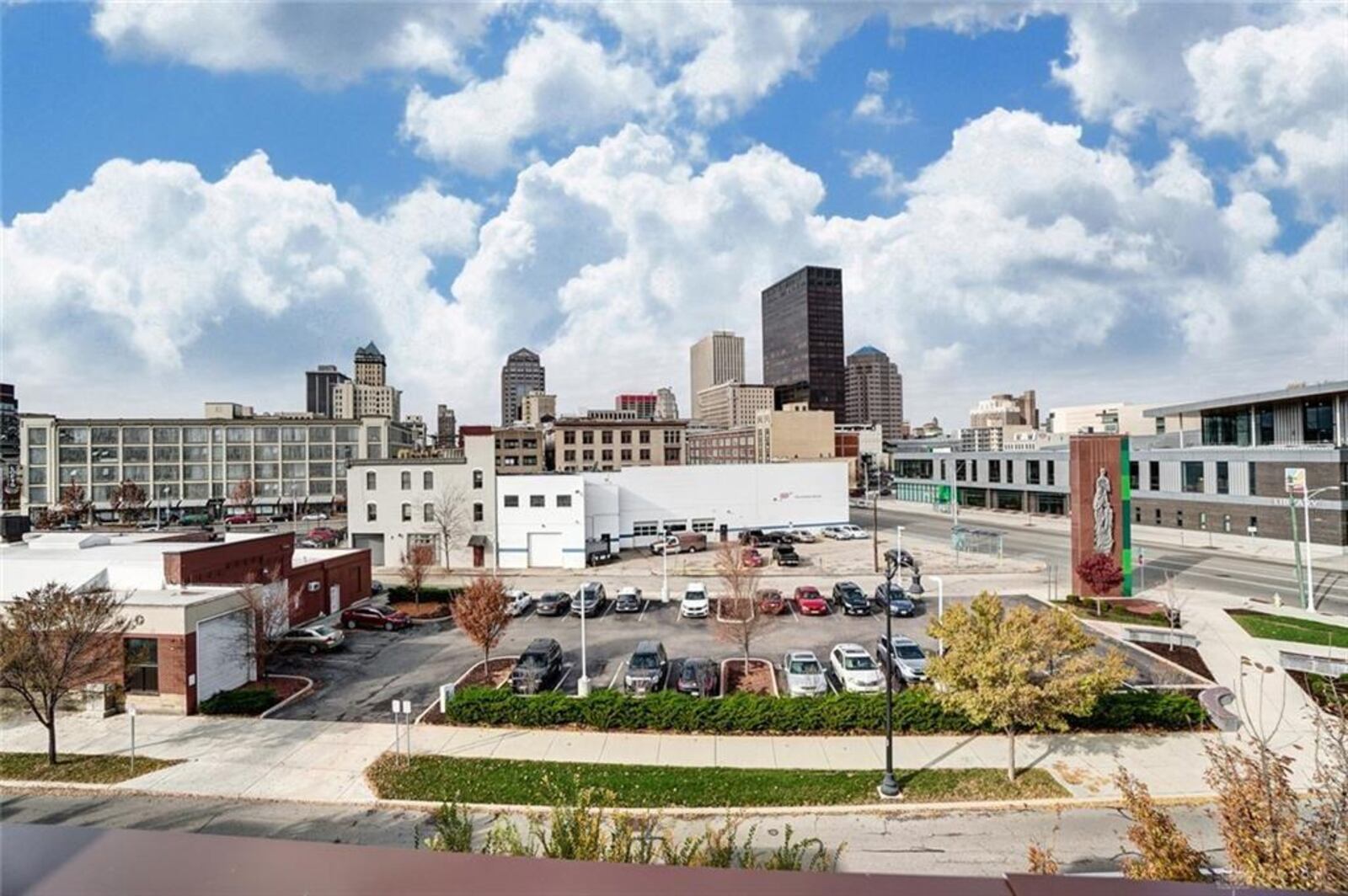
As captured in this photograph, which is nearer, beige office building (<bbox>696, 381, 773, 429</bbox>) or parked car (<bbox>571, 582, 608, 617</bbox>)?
parked car (<bbox>571, 582, 608, 617</bbox>)

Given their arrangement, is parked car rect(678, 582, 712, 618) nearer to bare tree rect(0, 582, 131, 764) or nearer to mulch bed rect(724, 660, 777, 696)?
mulch bed rect(724, 660, 777, 696)

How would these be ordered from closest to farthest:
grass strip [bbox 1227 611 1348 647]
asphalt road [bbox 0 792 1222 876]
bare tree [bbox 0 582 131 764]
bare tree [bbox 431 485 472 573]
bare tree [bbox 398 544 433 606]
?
asphalt road [bbox 0 792 1222 876]
bare tree [bbox 0 582 131 764]
grass strip [bbox 1227 611 1348 647]
bare tree [bbox 398 544 433 606]
bare tree [bbox 431 485 472 573]

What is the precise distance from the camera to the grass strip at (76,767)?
14.0 metres

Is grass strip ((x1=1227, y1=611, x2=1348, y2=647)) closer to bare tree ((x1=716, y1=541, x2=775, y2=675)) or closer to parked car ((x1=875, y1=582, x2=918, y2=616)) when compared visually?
parked car ((x1=875, y1=582, x2=918, y2=616))

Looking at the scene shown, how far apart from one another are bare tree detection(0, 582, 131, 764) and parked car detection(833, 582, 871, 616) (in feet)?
78.1

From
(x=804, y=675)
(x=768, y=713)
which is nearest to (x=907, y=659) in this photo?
(x=804, y=675)

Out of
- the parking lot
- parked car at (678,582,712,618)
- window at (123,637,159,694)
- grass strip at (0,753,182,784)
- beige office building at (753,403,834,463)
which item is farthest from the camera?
beige office building at (753,403,834,463)

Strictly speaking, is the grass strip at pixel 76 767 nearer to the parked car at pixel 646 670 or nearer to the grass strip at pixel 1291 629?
the parked car at pixel 646 670

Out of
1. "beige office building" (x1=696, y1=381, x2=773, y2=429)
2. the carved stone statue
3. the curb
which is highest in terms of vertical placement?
"beige office building" (x1=696, y1=381, x2=773, y2=429)

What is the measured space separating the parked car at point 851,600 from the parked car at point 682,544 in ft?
54.6

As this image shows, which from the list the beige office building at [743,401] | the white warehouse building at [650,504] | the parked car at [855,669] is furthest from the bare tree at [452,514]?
the beige office building at [743,401]

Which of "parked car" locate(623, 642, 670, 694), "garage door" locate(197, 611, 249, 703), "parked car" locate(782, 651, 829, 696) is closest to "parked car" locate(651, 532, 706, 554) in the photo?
"parked car" locate(623, 642, 670, 694)

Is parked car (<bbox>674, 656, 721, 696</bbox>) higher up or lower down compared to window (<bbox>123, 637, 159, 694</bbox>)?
lower down

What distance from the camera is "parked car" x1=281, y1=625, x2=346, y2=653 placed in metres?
23.0
